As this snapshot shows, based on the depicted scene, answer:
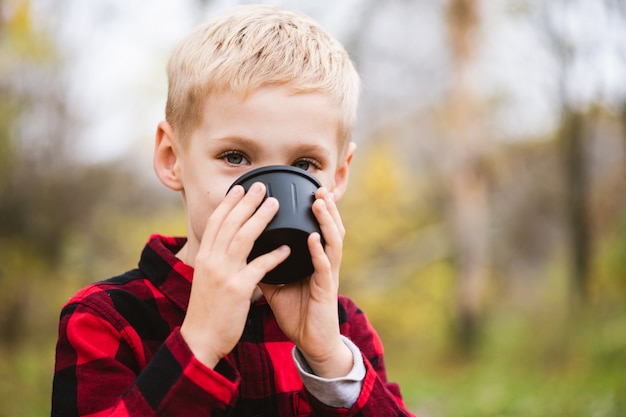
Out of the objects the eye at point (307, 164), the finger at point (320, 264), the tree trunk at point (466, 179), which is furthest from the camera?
the tree trunk at point (466, 179)

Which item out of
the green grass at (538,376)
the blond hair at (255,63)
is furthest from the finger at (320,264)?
the green grass at (538,376)

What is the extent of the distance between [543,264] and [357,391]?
14988 mm

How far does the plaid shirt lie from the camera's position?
1.32 meters

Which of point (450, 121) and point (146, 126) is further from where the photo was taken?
point (450, 121)

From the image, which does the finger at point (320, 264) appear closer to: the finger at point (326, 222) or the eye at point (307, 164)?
the finger at point (326, 222)

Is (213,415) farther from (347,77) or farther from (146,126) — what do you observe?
(146,126)

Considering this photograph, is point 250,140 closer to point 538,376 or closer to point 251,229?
point 251,229

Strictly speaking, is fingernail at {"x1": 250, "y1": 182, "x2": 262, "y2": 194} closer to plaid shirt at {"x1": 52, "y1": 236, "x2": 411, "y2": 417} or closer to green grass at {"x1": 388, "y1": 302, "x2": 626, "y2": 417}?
plaid shirt at {"x1": 52, "y1": 236, "x2": 411, "y2": 417}

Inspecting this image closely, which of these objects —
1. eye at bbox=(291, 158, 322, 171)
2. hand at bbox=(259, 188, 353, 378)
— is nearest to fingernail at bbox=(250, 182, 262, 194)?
hand at bbox=(259, 188, 353, 378)

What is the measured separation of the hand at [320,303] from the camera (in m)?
1.44

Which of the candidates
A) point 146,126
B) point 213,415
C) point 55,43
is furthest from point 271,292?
point 146,126

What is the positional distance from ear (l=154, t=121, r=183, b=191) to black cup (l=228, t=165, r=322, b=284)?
0.38m

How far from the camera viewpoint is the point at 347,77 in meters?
1.85

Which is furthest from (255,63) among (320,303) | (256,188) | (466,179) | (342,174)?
(466,179)
